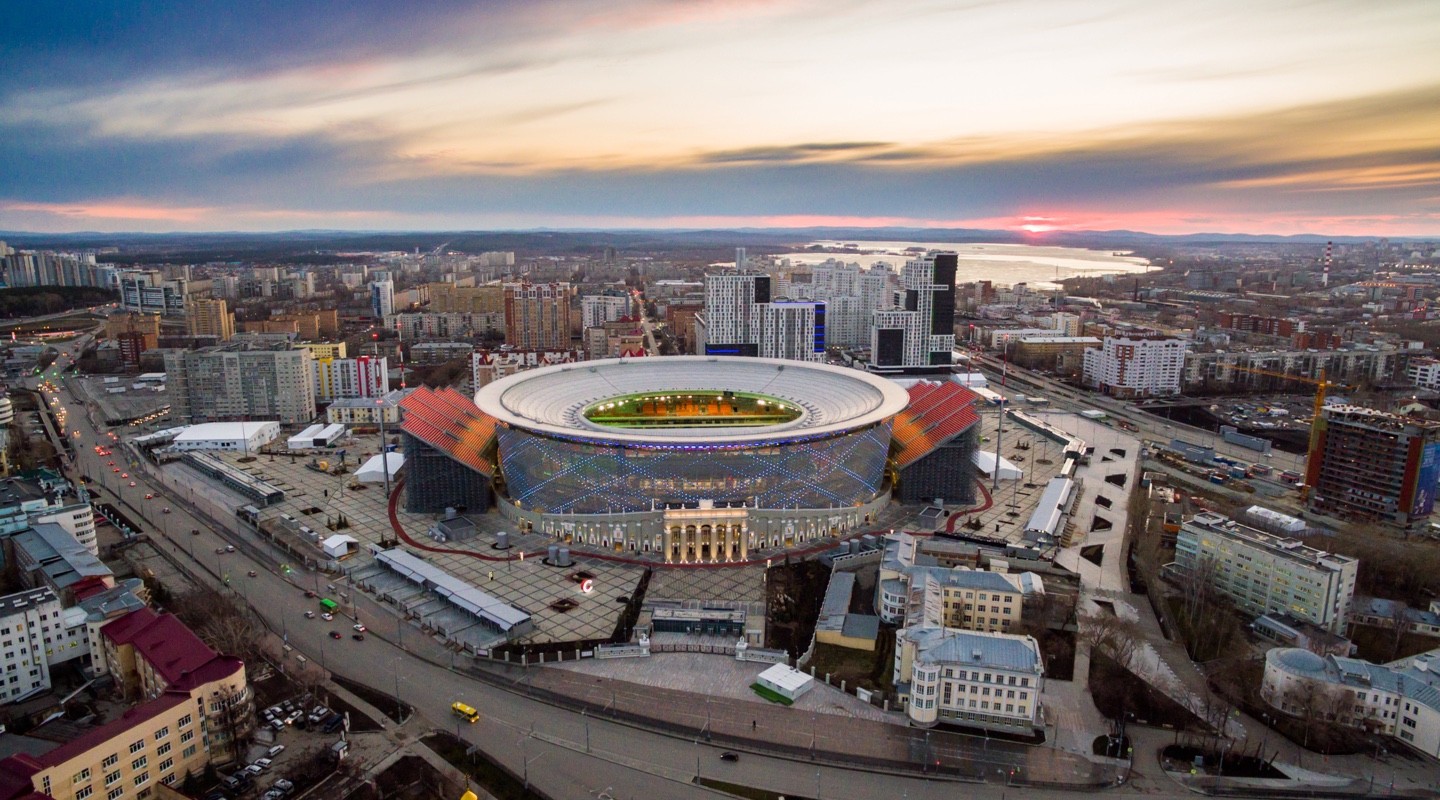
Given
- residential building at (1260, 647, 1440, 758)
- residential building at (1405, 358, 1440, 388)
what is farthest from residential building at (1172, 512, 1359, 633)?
residential building at (1405, 358, 1440, 388)

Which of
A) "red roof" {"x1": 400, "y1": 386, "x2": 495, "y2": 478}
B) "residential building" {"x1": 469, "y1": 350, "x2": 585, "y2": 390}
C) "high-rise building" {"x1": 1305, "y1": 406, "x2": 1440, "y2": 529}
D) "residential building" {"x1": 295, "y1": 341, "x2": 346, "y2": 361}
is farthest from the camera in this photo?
"residential building" {"x1": 295, "y1": 341, "x2": 346, "y2": 361}

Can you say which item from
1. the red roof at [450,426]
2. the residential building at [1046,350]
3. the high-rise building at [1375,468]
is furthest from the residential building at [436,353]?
the high-rise building at [1375,468]

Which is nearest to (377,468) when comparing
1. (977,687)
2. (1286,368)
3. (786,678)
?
(786,678)

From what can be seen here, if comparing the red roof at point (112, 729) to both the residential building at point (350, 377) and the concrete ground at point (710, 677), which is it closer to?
the concrete ground at point (710, 677)

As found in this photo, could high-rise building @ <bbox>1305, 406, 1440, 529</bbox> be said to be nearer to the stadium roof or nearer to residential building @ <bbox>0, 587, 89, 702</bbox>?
the stadium roof

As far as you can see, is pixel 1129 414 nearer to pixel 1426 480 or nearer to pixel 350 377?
pixel 1426 480

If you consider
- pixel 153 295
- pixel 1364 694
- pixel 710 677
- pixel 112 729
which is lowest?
pixel 710 677
